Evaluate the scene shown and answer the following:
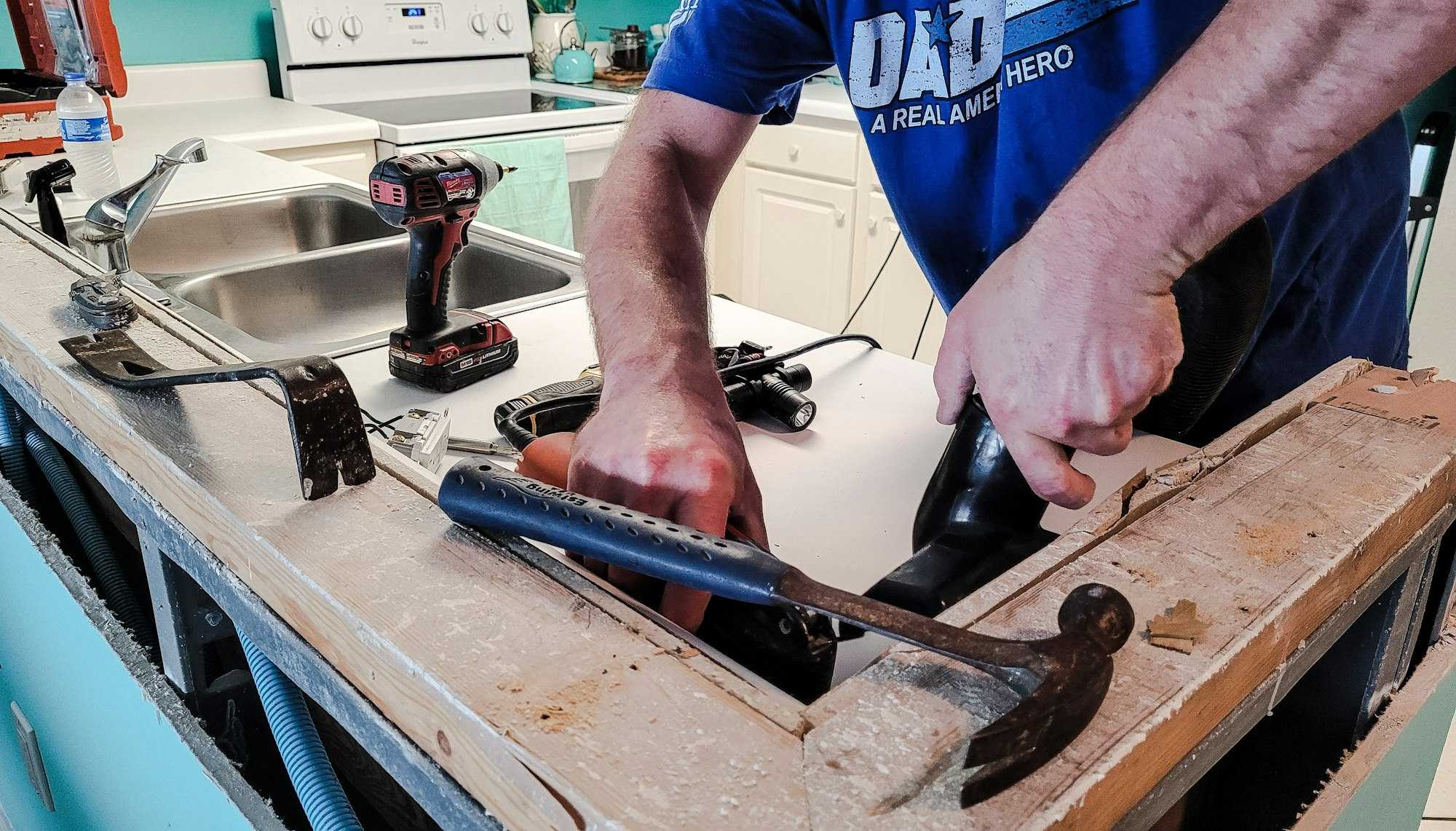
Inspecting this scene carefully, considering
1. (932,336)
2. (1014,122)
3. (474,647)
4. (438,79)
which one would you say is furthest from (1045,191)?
(438,79)

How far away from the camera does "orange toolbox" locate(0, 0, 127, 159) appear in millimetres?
1666

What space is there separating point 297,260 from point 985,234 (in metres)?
1.04

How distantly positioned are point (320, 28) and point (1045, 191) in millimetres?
2477

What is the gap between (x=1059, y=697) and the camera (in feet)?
1.13

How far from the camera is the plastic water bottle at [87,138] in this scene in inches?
57.7

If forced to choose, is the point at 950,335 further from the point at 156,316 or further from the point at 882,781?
the point at 156,316

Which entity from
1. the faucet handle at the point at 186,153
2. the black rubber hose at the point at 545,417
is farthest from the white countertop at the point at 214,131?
the black rubber hose at the point at 545,417

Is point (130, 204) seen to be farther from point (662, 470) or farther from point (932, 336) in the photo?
point (932, 336)

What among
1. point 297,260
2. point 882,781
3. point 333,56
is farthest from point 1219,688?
point 333,56

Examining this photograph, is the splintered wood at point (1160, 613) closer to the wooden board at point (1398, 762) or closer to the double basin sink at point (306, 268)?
the wooden board at point (1398, 762)

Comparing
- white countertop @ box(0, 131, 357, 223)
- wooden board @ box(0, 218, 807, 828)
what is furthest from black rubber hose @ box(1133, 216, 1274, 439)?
white countertop @ box(0, 131, 357, 223)

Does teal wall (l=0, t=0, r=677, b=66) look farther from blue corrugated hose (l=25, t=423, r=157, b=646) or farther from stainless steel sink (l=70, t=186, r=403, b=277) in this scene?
blue corrugated hose (l=25, t=423, r=157, b=646)

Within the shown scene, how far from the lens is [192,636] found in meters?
0.69

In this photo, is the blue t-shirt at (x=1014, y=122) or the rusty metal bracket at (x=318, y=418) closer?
the rusty metal bracket at (x=318, y=418)
